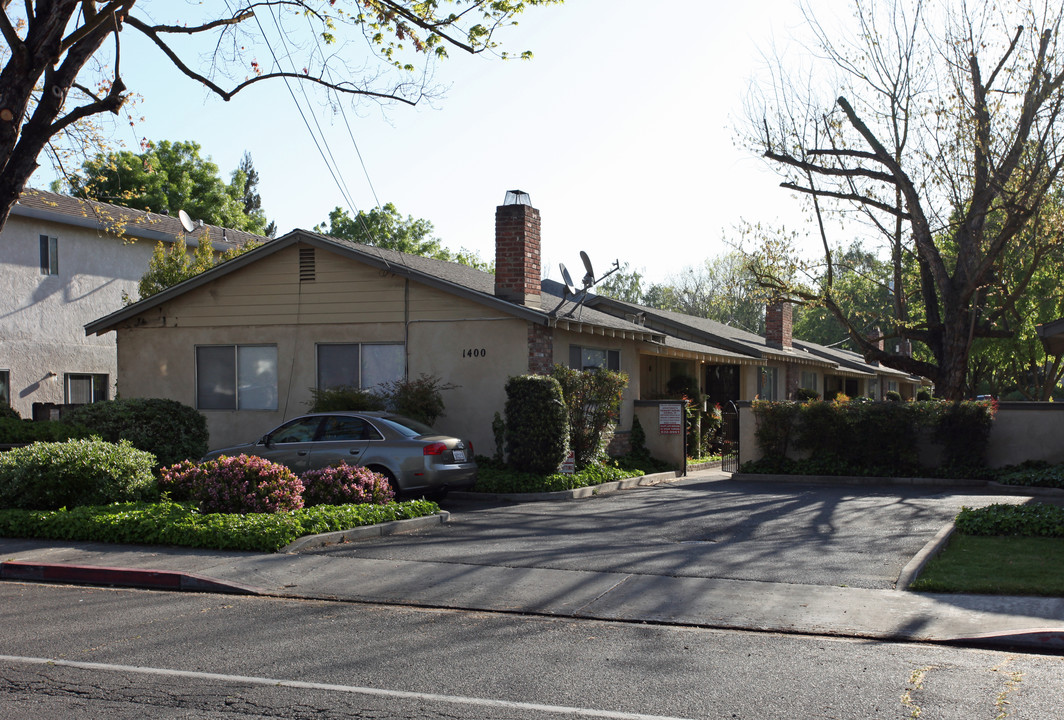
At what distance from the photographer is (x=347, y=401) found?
17.9 m

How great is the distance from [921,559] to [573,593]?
397cm

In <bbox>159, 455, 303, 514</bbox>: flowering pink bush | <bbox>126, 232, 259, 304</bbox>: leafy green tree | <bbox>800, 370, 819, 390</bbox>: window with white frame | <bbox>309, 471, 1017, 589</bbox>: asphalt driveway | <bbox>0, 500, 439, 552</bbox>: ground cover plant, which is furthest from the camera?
Result: <bbox>800, 370, 819, 390</bbox>: window with white frame

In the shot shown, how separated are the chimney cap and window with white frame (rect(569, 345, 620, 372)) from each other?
3.11 meters

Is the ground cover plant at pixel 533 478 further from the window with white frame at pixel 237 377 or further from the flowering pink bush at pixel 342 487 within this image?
the window with white frame at pixel 237 377

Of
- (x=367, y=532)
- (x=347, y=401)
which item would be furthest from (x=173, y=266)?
(x=367, y=532)

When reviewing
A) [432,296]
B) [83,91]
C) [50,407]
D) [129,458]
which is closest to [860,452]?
[432,296]

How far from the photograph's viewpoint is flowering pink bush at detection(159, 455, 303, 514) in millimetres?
12383

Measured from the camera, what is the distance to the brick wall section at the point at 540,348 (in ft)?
58.6

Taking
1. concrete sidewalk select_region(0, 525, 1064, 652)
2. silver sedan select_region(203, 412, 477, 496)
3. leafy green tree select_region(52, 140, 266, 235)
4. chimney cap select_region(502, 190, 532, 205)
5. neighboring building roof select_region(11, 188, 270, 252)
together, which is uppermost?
leafy green tree select_region(52, 140, 266, 235)

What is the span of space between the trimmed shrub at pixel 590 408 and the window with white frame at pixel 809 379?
63.9 ft

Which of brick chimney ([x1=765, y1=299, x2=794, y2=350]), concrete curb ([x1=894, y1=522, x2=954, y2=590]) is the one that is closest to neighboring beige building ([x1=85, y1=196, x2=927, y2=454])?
concrete curb ([x1=894, y1=522, x2=954, y2=590])

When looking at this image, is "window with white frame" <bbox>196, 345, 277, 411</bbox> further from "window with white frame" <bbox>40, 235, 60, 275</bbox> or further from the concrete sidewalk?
"window with white frame" <bbox>40, 235, 60, 275</bbox>

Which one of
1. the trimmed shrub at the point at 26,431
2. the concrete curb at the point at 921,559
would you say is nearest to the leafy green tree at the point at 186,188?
the trimmed shrub at the point at 26,431

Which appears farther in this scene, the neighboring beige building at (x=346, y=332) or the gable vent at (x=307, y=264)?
the gable vent at (x=307, y=264)
